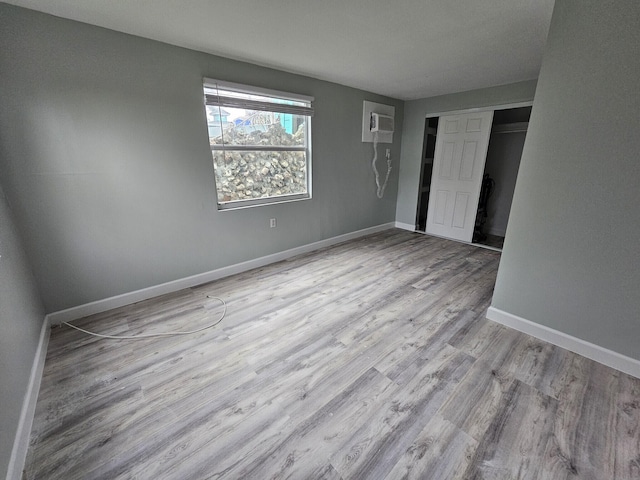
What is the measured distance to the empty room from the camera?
51.4 inches

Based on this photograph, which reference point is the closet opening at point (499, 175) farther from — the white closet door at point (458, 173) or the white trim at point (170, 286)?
the white trim at point (170, 286)

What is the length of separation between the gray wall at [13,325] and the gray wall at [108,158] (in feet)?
0.63

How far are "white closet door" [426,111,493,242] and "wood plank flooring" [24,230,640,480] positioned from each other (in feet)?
7.04

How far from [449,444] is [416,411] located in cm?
20

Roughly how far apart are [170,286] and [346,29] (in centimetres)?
279

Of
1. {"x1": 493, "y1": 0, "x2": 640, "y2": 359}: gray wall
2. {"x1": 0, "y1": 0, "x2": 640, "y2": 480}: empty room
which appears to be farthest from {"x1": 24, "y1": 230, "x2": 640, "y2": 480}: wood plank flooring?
{"x1": 493, "y1": 0, "x2": 640, "y2": 359}: gray wall

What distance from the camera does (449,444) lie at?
1.28 meters

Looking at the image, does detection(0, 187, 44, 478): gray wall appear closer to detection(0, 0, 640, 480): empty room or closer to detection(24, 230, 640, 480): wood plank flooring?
detection(0, 0, 640, 480): empty room

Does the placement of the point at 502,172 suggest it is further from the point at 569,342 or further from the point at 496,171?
the point at 569,342

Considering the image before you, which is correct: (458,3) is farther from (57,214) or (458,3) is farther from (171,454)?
(57,214)

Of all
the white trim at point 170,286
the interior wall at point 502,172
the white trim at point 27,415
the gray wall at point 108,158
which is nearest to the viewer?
the white trim at point 27,415

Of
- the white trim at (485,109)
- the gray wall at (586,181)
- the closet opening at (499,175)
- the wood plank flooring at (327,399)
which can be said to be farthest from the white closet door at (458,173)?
the gray wall at (586,181)

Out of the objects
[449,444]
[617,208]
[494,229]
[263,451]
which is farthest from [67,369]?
[494,229]

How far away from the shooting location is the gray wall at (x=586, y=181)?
1494mm
